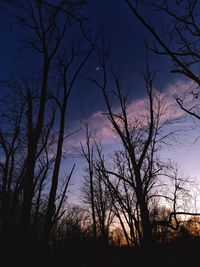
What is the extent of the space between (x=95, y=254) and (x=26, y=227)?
2214cm

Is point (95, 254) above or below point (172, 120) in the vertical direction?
below

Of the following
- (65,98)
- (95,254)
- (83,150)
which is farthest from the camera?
(95,254)

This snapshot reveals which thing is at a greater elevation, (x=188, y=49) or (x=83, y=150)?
(x=83, y=150)

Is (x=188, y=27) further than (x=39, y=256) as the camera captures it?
No

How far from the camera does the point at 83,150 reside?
2230 cm

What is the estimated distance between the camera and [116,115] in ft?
43.8

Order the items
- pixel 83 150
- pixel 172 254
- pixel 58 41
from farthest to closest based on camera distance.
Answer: pixel 172 254, pixel 83 150, pixel 58 41

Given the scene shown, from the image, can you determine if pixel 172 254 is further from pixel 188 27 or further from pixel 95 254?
pixel 188 27

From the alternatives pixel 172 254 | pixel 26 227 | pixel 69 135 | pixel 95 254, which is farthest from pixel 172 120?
pixel 172 254

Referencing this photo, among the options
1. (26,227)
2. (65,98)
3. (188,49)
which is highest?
(65,98)

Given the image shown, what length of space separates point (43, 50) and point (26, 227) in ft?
23.5

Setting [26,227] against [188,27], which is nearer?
[188,27]

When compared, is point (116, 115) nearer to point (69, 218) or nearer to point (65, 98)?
point (65, 98)

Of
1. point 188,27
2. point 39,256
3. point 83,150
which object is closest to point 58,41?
point 188,27
